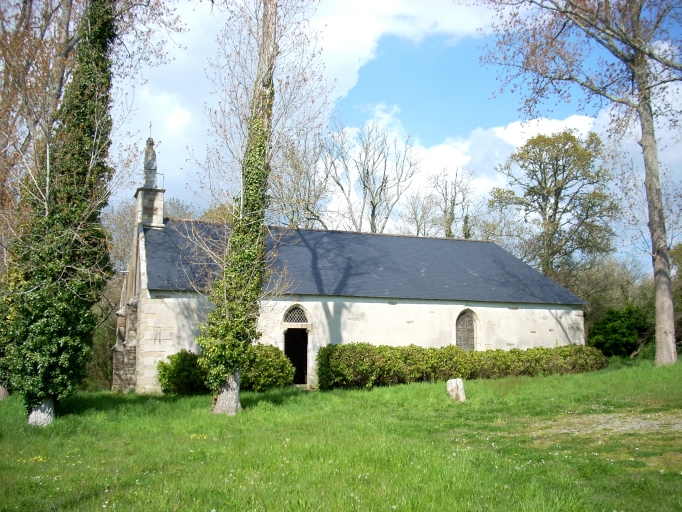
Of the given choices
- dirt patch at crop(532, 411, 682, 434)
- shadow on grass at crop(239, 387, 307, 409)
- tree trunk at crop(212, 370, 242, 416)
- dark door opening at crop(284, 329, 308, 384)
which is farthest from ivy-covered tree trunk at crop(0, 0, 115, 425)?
dark door opening at crop(284, 329, 308, 384)

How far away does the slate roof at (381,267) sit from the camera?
63.9 feet

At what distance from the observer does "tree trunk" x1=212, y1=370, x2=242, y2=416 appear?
12656 millimetres

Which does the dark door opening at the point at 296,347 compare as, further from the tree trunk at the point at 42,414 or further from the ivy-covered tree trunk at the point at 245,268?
the tree trunk at the point at 42,414

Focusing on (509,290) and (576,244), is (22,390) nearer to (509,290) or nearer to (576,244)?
(509,290)

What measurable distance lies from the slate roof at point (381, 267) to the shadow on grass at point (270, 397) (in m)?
3.70

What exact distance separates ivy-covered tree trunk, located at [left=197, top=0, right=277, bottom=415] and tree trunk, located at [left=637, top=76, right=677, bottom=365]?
461 inches

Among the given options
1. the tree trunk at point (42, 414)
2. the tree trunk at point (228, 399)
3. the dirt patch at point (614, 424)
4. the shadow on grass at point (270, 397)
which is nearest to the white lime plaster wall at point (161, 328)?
the shadow on grass at point (270, 397)

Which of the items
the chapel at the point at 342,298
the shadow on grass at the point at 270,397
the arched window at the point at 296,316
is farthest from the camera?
the arched window at the point at 296,316


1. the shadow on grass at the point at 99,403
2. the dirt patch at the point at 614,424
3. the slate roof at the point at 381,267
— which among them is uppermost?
A: the slate roof at the point at 381,267

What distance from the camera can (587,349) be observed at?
21.6 metres

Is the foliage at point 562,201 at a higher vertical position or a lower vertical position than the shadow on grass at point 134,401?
higher

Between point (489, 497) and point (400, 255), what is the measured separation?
18.1 m

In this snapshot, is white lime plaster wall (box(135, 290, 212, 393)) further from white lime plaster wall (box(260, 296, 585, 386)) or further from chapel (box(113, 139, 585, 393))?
white lime plaster wall (box(260, 296, 585, 386))

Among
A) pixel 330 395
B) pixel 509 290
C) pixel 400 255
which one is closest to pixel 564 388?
pixel 330 395
